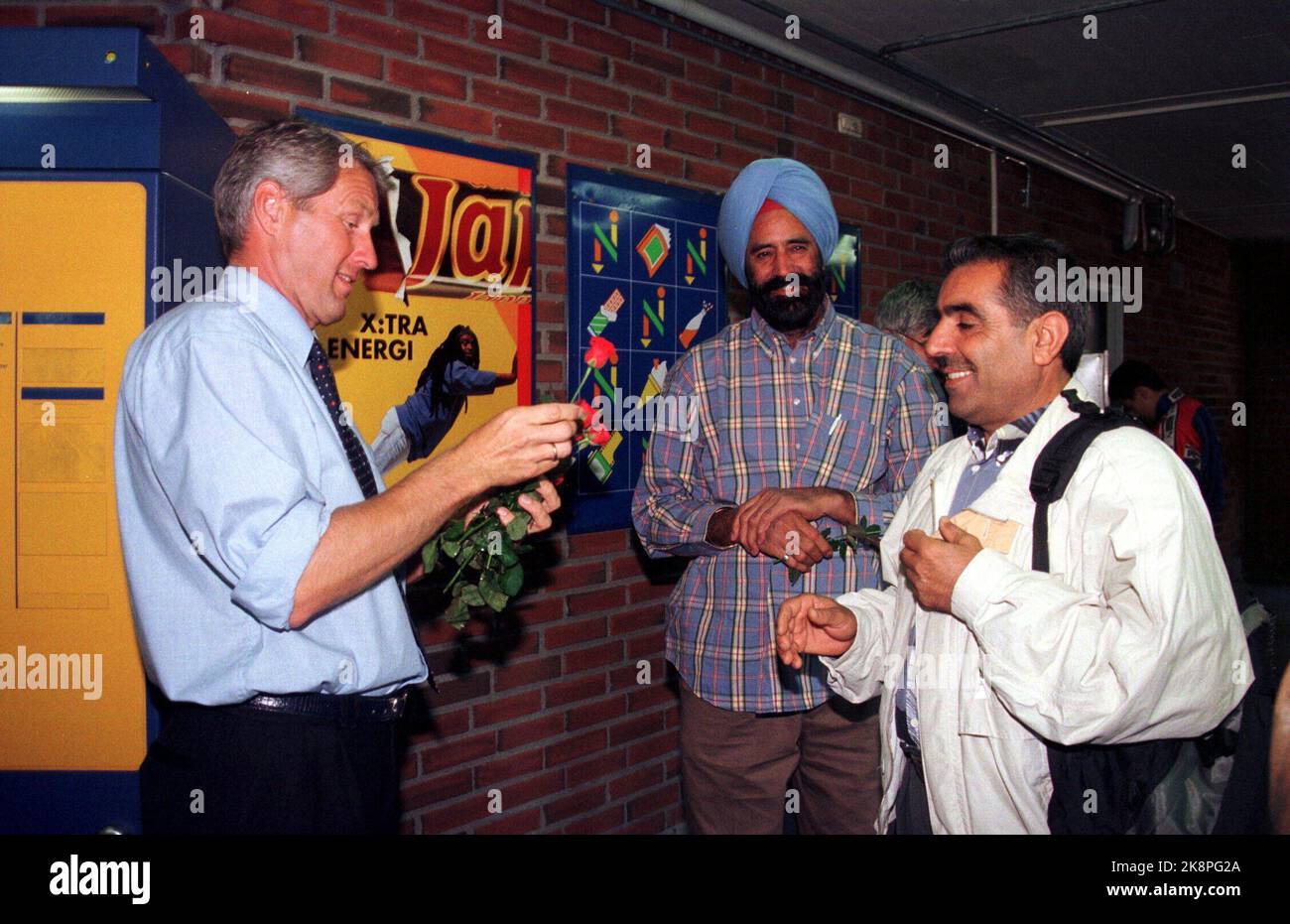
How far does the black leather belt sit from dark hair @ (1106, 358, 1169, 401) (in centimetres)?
653

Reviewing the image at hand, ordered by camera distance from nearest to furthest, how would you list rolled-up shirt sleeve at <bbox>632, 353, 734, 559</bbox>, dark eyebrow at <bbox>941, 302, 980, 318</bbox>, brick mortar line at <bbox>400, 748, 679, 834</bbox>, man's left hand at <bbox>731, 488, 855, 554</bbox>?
dark eyebrow at <bbox>941, 302, 980, 318</bbox> → man's left hand at <bbox>731, 488, 855, 554</bbox> → rolled-up shirt sleeve at <bbox>632, 353, 734, 559</bbox> → brick mortar line at <bbox>400, 748, 679, 834</bbox>

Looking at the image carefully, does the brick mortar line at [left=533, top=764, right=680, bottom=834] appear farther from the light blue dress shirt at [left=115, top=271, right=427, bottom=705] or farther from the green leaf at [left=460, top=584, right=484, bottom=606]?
the light blue dress shirt at [left=115, top=271, right=427, bottom=705]

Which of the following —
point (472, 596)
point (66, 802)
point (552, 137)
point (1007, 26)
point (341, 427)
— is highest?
point (1007, 26)

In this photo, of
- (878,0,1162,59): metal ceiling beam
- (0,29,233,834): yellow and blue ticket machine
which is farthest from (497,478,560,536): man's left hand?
(878,0,1162,59): metal ceiling beam

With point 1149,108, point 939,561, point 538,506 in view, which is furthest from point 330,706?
point 1149,108

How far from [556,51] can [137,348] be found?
2116mm

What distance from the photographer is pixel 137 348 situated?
163 centimetres

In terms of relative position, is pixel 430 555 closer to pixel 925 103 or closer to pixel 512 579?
pixel 512 579

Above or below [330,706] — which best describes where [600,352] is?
above

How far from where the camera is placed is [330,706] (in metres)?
1.70

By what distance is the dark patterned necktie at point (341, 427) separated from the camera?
179 centimetres

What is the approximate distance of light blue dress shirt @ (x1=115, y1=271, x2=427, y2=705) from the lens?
152 cm

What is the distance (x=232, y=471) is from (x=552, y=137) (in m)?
2.13

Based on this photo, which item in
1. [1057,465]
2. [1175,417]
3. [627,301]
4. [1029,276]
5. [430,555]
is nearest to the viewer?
[1057,465]
